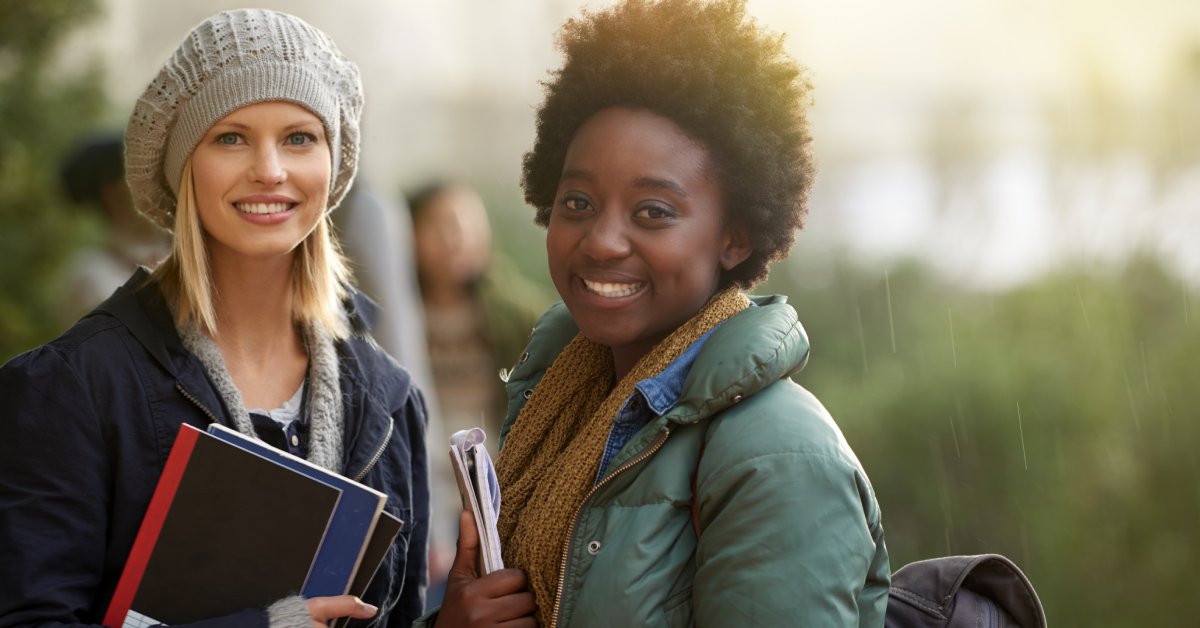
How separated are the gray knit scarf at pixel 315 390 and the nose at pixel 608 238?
2.42ft

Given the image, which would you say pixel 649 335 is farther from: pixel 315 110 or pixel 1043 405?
pixel 1043 405

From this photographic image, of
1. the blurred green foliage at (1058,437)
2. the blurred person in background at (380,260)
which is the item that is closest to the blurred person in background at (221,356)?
the blurred person in background at (380,260)

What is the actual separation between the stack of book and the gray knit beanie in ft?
2.11

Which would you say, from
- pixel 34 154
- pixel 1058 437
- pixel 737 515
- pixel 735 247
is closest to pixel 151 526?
pixel 737 515

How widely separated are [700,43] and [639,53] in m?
0.12

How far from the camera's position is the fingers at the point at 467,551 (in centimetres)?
216

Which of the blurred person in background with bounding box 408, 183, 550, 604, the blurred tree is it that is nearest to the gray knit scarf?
the blurred person in background with bounding box 408, 183, 550, 604

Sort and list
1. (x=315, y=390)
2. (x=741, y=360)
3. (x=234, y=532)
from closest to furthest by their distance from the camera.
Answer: (x=741, y=360) → (x=234, y=532) → (x=315, y=390)

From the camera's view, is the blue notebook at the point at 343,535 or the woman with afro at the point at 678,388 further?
the blue notebook at the point at 343,535

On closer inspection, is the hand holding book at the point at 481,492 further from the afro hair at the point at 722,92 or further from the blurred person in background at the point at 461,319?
the blurred person in background at the point at 461,319

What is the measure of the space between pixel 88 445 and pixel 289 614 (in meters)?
0.48

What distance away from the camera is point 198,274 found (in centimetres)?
241

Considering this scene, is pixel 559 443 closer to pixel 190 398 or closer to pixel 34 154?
pixel 190 398

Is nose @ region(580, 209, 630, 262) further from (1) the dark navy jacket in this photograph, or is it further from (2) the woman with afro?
(1) the dark navy jacket
